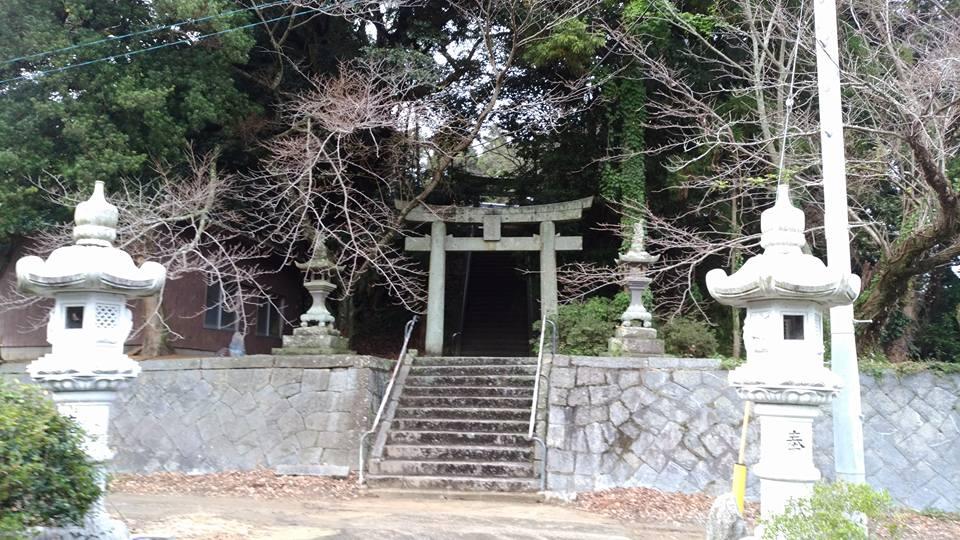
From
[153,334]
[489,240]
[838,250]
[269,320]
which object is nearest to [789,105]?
[838,250]

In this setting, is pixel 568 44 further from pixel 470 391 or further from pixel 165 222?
pixel 165 222

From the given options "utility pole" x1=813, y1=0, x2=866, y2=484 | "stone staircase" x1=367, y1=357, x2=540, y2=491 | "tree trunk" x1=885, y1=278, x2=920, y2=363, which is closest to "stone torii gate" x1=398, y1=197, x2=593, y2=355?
"stone staircase" x1=367, y1=357, x2=540, y2=491

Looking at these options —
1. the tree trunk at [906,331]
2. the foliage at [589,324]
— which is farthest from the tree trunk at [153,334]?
the tree trunk at [906,331]

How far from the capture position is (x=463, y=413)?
38.2 ft

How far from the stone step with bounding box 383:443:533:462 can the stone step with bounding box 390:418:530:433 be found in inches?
17.0

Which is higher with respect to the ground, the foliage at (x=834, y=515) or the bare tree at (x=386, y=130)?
the bare tree at (x=386, y=130)

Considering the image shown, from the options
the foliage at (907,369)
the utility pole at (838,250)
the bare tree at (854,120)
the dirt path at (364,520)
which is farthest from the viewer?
the foliage at (907,369)

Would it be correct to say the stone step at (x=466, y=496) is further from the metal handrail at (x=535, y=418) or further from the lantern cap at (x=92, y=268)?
the lantern cap at (x=92, y=268)

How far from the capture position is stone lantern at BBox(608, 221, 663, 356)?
11727 mm

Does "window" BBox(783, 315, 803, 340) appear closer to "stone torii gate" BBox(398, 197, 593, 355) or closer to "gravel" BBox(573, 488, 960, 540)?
"gravel" BBox(573, 488, 960, 540)

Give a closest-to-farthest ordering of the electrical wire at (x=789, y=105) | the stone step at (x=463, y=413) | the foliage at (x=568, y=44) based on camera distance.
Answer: the electrical wire at (x=789, y=105) → the stone step at (x=463, y=413) → the foliage at (x=568, y=44)

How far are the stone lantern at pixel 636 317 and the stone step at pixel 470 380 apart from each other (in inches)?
63.0

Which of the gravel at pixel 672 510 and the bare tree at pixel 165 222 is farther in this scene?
the bare tree at pixel 165 222

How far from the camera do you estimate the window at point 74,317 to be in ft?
22.0
